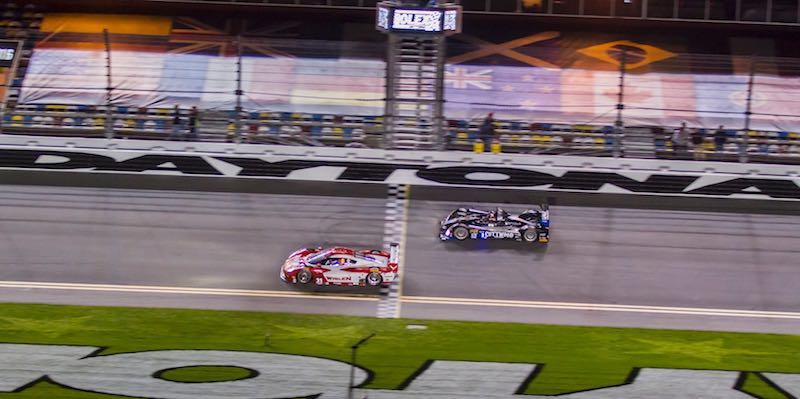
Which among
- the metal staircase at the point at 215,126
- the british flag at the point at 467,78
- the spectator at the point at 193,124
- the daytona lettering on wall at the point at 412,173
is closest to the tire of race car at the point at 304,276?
the daytona lettering on wall at the point at 412,173

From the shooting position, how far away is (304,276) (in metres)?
14.6

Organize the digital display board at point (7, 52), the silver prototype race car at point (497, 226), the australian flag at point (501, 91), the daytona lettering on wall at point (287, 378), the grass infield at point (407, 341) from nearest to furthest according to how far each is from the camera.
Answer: the daytona lettering on wall at point (287, 378) < the grass infield at point (407, 341) < the silver prototype race car at point (497, 226) < the australian flag at point (501, 91) < the digital display board at point (7, 52)

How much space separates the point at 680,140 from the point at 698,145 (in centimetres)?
31

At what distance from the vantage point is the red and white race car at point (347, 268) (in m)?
14.5

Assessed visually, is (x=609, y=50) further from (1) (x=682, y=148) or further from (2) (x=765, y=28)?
(1) (x=682, y=148)

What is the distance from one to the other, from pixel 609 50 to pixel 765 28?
3660mm

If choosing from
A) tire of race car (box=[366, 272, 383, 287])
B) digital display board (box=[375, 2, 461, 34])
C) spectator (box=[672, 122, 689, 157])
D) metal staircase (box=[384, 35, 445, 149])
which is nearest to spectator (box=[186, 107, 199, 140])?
metal staircase (box=[384, 35, 445, 149])

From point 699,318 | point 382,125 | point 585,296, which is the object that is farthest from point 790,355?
point 382,125

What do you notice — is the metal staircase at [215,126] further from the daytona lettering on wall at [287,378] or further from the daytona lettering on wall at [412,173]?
the daytona lettering on wall at [287,378]

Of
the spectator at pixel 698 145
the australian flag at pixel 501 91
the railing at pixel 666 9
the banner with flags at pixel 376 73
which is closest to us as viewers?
the spectator at pixel 698 145

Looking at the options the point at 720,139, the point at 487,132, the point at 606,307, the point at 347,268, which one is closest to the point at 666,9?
the point at 720,139

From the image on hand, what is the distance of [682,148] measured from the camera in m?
16.4

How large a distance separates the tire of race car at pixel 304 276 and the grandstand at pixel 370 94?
2882mm

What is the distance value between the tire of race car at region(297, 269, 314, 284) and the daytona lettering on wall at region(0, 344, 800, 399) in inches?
107
